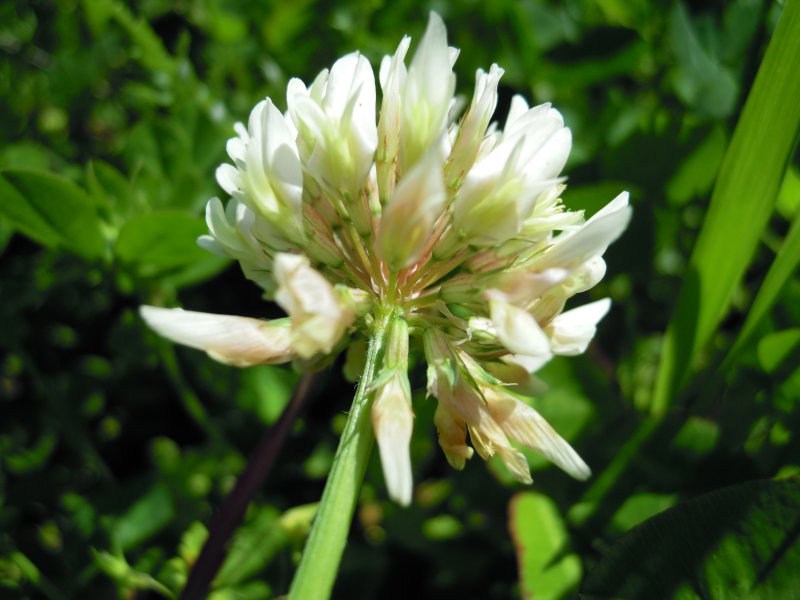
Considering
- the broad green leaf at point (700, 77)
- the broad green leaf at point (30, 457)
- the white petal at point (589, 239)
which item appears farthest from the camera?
the broad green leaf at point (700, 77)

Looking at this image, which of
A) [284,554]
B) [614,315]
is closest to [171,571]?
[284,554]

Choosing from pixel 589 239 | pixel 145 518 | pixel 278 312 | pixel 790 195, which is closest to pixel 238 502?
pixel 145 518

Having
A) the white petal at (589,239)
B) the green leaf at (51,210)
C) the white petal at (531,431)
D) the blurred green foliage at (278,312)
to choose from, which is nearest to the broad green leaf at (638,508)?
the blurred green foliage at (278,312)

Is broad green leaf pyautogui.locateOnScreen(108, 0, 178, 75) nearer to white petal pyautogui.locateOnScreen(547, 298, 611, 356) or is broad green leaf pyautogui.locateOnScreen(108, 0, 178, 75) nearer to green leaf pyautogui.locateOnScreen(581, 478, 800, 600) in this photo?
white petal pyautogui.locateOnScreen(547, 298, 611, 356)

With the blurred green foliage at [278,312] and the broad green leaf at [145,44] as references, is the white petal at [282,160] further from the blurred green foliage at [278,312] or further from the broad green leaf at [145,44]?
the broad green leaf at [145,44]

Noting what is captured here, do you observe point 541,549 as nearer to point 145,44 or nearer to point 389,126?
point 389,126
